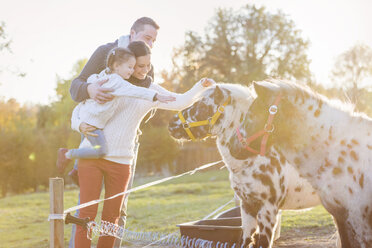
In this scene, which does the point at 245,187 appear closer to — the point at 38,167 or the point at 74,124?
the point at 74,124

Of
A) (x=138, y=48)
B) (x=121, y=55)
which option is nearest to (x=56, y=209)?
(x=121, y=55)

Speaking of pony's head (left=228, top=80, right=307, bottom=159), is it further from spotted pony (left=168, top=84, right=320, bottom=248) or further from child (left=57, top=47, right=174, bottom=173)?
spotted pony (left=168, top=84, right=320, bottom=248)

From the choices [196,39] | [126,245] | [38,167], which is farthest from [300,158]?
[196,39]

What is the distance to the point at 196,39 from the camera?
35.8 metres

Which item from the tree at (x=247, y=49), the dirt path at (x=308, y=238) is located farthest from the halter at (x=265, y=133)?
the tree at (x=247, y=49)

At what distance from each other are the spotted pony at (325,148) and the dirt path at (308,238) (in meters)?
2.97

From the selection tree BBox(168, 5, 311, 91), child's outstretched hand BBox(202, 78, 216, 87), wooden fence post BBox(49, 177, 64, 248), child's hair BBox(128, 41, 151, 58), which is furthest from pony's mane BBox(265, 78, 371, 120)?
tree BBox(168, 5, 311, 91)

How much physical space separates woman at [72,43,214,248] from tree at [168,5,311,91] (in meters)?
29.4

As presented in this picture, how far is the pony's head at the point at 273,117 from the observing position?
334 centimetres

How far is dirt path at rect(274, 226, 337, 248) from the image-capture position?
22.0 feet

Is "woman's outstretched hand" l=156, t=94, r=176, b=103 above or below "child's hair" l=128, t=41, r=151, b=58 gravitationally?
below

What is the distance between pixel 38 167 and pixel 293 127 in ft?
66.8

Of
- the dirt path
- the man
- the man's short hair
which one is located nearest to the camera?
the man

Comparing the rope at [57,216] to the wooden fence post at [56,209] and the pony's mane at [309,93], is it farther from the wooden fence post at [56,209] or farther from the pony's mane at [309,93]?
the pony's mane at [309,93]
